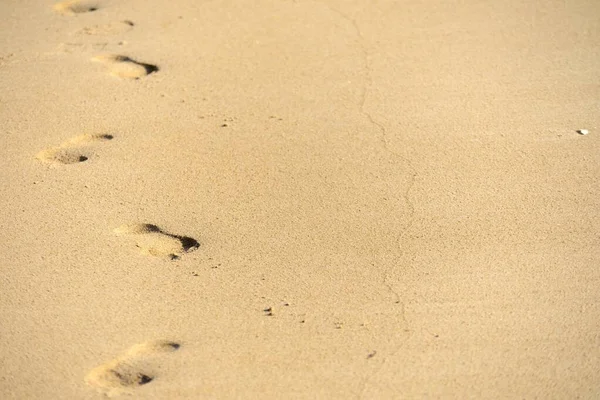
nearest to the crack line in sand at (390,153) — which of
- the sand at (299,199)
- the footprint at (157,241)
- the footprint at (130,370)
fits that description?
the sand at (299,199)

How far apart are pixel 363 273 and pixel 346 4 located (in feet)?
7.56

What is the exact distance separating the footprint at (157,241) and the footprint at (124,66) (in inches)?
47.8

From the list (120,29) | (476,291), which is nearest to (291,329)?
(476,291)

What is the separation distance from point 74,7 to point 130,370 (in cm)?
292

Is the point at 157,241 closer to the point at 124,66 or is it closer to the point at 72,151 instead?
the point at 72,151

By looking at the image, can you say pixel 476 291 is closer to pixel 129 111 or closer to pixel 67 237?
pixel 67 237

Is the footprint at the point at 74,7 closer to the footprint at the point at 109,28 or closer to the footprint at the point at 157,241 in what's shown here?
the footprint at the point at 109,28

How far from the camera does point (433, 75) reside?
4246 mm

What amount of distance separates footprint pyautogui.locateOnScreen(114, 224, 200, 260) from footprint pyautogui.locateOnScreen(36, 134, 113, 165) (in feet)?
1.91

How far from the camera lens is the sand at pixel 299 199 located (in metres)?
2.78

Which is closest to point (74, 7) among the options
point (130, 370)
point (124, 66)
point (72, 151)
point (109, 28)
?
point (109, 28)

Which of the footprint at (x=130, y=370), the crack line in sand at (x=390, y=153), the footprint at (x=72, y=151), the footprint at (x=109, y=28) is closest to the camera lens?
the footprint at (x=130, y=370)

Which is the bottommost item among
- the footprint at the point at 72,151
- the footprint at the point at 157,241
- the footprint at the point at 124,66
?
the footprint at the point at 157,241

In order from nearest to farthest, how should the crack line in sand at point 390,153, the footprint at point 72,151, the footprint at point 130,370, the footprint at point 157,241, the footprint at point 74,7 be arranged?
the footprint at point 130,370
the crack line in sand at point 390,153
the footprint at point 157,241
the footprint at point 72,151
the footprint at point 74,7
